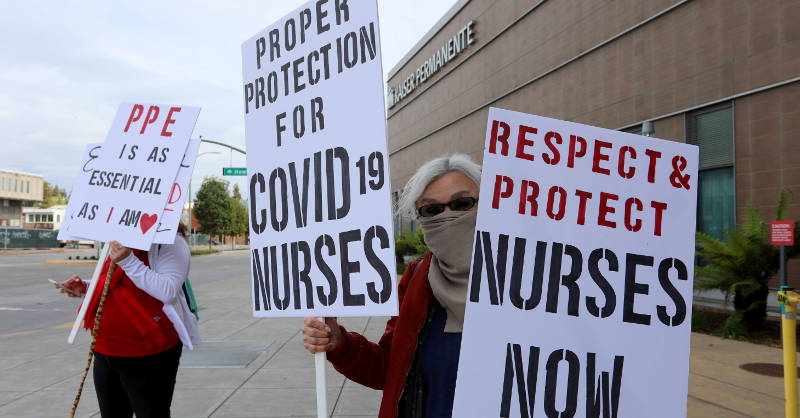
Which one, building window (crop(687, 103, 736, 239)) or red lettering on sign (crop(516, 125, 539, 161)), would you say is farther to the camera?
building window (crop(687, 103, 736, 239))

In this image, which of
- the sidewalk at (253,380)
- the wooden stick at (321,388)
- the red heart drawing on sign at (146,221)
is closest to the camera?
the wooden stick at (321,388)

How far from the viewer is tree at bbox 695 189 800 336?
29.8ft

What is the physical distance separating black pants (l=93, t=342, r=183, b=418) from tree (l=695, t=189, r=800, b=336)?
8.64 meters

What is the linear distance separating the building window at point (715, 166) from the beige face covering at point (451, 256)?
13.2 metres

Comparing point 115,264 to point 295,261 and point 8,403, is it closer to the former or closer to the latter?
point 295,261

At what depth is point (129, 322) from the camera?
117 inches

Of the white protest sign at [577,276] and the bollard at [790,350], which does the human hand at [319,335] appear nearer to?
the white protest sign at [577,276]

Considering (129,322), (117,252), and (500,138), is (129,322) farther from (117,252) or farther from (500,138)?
(500,138)

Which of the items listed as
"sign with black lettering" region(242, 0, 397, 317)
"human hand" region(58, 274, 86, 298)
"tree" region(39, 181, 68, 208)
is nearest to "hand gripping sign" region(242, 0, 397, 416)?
"sign with black lettering" region(242, 0, 397, 317)

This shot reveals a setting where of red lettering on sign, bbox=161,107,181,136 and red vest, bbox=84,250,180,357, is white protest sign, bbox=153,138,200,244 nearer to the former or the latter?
red lettering on sign, bbox=161,107,181,136

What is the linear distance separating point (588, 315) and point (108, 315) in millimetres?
2426

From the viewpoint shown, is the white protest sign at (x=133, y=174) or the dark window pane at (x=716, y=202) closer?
the white protest sign at (x=133, y=174)

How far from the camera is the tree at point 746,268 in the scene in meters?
9.08

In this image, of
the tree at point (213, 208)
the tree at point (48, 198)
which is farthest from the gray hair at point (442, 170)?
the tree at point (48, 198)
